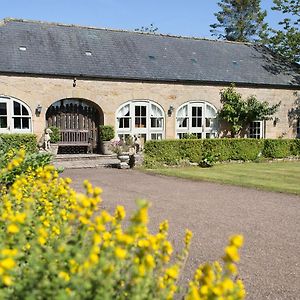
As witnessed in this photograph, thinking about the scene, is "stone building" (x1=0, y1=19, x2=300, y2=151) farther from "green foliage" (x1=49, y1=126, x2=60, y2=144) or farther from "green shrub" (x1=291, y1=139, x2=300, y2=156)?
"green shrub" (x1=291, y1=139, x2=300, y2=156)

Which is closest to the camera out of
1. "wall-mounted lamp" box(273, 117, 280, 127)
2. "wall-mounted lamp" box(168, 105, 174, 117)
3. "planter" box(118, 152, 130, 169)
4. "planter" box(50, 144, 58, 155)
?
"planter" box(118, 152, 130, 169)

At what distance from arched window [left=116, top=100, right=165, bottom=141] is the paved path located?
7350 millimetres

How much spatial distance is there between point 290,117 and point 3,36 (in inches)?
687

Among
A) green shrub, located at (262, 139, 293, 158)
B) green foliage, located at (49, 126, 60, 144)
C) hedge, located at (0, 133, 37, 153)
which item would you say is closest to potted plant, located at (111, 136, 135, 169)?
hedge, located at (0, 133, 37, 153)

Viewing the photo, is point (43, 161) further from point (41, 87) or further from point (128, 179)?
point (41, 87)

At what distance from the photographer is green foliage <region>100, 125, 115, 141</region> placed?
19.1 metres

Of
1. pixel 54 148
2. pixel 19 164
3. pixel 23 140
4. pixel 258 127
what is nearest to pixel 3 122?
pixel 23 140

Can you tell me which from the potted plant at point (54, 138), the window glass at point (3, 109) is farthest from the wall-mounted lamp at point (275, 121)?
the window glass at point (3, 109)

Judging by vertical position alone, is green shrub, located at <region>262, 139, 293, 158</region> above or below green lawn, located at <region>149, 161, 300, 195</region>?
above

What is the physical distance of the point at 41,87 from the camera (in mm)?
18156

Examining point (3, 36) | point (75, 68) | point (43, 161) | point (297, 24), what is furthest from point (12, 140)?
point (297, 24)

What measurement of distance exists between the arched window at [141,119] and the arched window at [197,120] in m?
1.14

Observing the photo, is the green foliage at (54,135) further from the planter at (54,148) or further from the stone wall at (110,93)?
the stone wall at (110,93)

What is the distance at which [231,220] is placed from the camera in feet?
23.7
